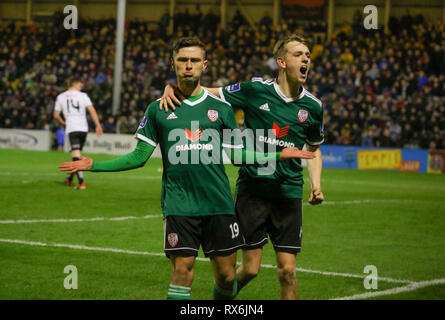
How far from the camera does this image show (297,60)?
641 centimetres

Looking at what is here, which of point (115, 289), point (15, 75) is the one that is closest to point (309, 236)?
point (115, 289)

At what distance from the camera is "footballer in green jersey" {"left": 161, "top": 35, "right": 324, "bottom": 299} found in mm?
6379

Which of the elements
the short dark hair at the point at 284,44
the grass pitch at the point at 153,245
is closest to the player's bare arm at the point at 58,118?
the grass pitch at the point at 153,245

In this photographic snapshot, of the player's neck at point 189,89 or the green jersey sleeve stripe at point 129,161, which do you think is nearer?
the green jersey sleeve stripe at point 129,161

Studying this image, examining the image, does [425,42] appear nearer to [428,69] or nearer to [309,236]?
[428,69]

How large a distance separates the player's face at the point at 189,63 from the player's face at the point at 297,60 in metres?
1.01

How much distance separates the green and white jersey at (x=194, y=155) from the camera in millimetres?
5609

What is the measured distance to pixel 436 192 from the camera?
62.5 ft

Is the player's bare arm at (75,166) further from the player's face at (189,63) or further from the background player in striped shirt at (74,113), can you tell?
the background player in striped shirt at (74,113)

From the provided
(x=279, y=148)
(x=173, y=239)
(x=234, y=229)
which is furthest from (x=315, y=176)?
(x=173, y=239)

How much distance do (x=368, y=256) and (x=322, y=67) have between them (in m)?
23.3

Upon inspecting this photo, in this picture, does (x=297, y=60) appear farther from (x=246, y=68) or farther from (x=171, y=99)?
(x=246, y=68)

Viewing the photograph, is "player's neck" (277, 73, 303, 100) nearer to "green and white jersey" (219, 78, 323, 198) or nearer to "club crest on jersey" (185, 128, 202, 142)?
"green and white jersey" (219, 78, 323, 198)

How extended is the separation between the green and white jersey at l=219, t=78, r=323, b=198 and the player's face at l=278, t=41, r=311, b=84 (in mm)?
218
